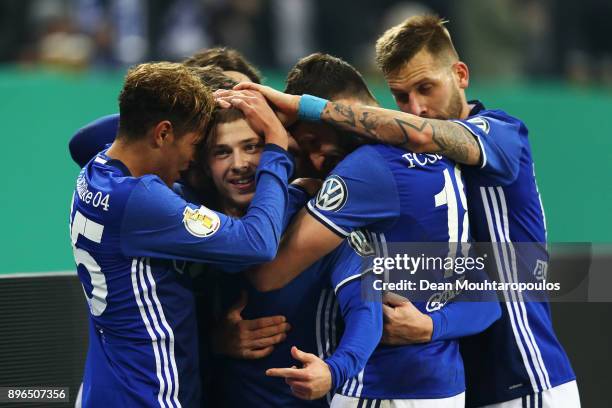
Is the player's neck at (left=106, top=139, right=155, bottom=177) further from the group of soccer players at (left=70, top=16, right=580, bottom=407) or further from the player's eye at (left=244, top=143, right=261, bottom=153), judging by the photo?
the player's eye at (left=244, top=143, right=261, bottom=153)

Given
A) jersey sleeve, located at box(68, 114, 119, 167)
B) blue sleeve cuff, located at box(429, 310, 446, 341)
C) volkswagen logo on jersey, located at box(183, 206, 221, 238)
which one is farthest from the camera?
jersey sleeve, located at box(68, 114, 119, 167)

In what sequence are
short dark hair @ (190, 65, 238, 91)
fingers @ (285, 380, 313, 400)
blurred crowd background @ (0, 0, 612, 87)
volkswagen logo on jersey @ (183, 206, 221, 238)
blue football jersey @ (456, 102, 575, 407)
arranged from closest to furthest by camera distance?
fingers @ (285, 380, 313, 400)
volkswagen logo on jersey @ (183, 206, 221, 238)
blue football jersey @ (456, 102, 575, 407)
short dark hair @ (190, 65, 238, 91)
blurred crowd background @ (0, 0, 612, 87)

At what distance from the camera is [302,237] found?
3613mm

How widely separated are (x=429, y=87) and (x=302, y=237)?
2.96 ft

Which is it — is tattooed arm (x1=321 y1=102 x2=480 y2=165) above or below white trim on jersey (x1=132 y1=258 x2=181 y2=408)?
above

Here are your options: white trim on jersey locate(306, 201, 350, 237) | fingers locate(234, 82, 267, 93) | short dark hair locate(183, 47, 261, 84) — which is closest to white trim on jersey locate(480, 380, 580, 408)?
white trim on jersey locate(306, 201, 350, 237)

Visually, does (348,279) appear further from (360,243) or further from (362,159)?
(362,159)

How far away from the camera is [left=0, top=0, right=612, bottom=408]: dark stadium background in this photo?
8219 millimetres

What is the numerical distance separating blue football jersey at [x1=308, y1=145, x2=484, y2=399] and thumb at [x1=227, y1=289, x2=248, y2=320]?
479 millimetres

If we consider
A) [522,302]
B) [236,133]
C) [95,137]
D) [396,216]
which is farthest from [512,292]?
[95,137]

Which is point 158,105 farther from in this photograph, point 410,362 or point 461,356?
point 461,356

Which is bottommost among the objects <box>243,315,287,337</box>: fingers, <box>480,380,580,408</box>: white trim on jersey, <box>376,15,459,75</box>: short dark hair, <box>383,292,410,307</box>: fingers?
<box>480,380,580,408</box>: white trim on jersey

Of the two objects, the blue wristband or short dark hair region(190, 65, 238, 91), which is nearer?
the blue wristband

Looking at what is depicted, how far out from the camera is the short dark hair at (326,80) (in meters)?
3.92
